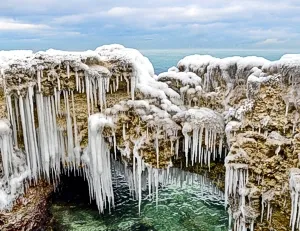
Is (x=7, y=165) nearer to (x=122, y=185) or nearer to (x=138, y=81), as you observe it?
(x=138, y=81)

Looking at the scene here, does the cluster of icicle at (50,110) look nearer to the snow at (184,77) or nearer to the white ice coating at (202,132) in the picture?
the snow at (184,77)

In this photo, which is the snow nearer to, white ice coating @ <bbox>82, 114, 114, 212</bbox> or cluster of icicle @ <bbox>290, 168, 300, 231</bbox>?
white ice coating @ <bbox>82, 114, 114, 212</bbox>

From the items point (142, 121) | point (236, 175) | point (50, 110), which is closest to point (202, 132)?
point (236, 175)

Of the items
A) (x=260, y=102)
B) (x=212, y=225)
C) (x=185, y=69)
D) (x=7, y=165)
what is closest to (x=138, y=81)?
(x=185, y=69)

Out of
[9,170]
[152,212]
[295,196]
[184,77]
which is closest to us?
[295,196]

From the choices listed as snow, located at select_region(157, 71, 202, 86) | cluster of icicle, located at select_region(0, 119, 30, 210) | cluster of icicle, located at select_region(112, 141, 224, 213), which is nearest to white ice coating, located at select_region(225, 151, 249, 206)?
cluster of icicle, located at select_region(112, 141, 224, 213)

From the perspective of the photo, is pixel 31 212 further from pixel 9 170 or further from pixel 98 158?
pixel 98 158
